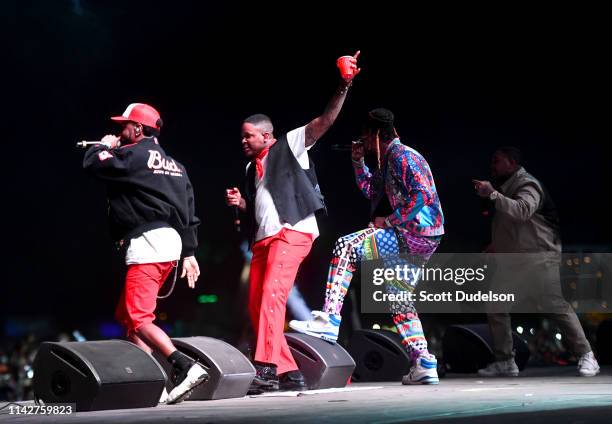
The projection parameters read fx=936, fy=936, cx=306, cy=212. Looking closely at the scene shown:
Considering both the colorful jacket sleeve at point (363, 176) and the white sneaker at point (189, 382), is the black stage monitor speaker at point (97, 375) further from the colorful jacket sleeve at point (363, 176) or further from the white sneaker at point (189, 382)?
the colorful jacket sleeve at point (363, 176)

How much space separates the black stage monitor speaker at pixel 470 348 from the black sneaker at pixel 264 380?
9.16ft

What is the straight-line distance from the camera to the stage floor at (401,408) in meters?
3.62

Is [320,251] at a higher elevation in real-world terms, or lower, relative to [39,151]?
lower

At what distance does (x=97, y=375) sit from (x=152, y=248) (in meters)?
0.81

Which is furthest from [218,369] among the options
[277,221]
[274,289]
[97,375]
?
[277,221]

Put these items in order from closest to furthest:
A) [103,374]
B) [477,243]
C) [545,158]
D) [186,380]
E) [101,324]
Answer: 1. [103,374]
2. [186,380]
3. [545,158]
4. [477,243]
5. [101,324]

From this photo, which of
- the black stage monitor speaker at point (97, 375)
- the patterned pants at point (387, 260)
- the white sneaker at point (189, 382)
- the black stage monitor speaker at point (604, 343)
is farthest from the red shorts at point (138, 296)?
the black stage monitor speaker at point (604, 343)

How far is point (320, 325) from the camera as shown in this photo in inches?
231

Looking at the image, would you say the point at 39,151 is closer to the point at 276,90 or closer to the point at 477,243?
the point at 276,90

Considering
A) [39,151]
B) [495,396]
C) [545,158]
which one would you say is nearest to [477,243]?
[545,158]

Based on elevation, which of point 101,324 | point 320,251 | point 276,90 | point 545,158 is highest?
point 276,90

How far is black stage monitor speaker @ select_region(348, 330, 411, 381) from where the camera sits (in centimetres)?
716

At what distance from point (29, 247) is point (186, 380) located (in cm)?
1379

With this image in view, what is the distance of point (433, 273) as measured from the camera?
9438 millimetres
